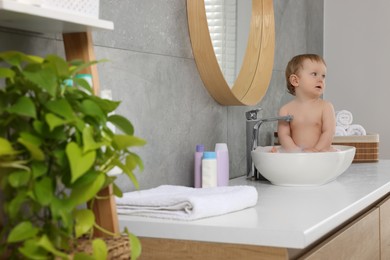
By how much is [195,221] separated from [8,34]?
53 centimetres

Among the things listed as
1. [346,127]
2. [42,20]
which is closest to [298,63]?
[346,127]

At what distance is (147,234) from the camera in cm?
131

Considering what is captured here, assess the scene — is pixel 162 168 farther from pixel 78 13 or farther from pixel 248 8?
pixel 248 8

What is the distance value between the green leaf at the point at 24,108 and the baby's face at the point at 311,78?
1.38 metres

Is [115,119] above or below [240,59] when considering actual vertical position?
below

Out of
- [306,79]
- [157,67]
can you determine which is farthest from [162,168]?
[306,79]

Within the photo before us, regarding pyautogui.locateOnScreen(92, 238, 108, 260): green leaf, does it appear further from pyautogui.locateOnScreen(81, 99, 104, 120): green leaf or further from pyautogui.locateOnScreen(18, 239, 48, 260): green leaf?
pyautogui.locateOnScreen(81, 99, 104, 120): green leaf

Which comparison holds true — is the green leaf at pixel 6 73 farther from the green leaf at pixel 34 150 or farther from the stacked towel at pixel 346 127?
the stacked towel at pixel 346 127

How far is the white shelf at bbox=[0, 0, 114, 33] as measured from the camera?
102 cm

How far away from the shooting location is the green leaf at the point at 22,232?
855mm

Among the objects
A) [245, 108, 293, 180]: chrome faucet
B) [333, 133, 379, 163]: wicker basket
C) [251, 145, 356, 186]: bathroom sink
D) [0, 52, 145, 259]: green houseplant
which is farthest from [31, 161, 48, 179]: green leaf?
[333, 133, 379, 163]: wicker basket

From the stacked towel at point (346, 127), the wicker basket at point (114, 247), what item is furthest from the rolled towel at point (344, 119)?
the wicker basket at point (114, 247)

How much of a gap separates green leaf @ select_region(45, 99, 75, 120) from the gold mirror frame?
1.07 m

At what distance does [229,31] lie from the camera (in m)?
2.20
